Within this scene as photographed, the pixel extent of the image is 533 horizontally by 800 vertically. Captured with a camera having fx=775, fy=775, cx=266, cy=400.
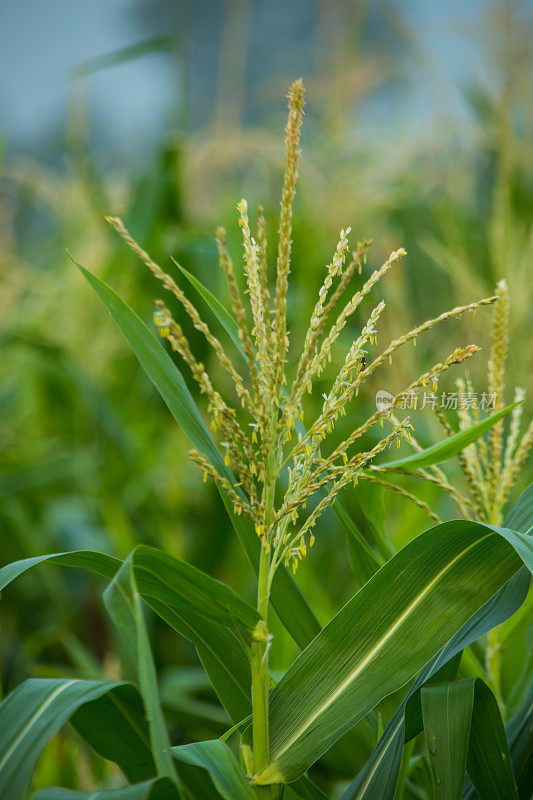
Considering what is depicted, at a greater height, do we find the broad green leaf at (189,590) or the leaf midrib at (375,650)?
the broad green leaf at (189,590)

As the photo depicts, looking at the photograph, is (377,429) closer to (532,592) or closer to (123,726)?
(532,592)

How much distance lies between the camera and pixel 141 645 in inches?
18.0

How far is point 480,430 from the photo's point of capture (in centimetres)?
58

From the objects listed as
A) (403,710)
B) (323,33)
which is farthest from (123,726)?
(323,33)

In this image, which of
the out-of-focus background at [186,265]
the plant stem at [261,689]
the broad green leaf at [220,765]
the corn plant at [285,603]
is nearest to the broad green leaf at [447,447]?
the corn plant at [285,603]

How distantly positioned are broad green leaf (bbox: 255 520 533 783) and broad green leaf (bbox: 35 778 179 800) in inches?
3.4

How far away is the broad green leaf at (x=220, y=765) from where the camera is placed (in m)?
0.53

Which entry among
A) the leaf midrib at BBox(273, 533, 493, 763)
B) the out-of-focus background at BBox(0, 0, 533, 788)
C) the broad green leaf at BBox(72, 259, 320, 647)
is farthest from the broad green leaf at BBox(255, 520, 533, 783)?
the out-of-focus background at BBox(0, 0, 533, 788)

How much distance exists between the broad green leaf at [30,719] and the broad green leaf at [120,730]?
0.07 m

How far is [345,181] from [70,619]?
137cm

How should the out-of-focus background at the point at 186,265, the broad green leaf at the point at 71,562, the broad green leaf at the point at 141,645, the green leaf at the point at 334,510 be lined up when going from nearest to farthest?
the broad green leaf at the point at 141,645 < the broad green leaf at the point at 71,562 < the green leaf at the point at 334,510 < the out-of-focus background at the point at 186,265

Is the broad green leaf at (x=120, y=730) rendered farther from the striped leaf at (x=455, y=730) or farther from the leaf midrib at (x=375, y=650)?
the striped leaf at (x=455, y=730)

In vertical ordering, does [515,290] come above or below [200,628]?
above

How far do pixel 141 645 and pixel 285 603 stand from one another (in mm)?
249
